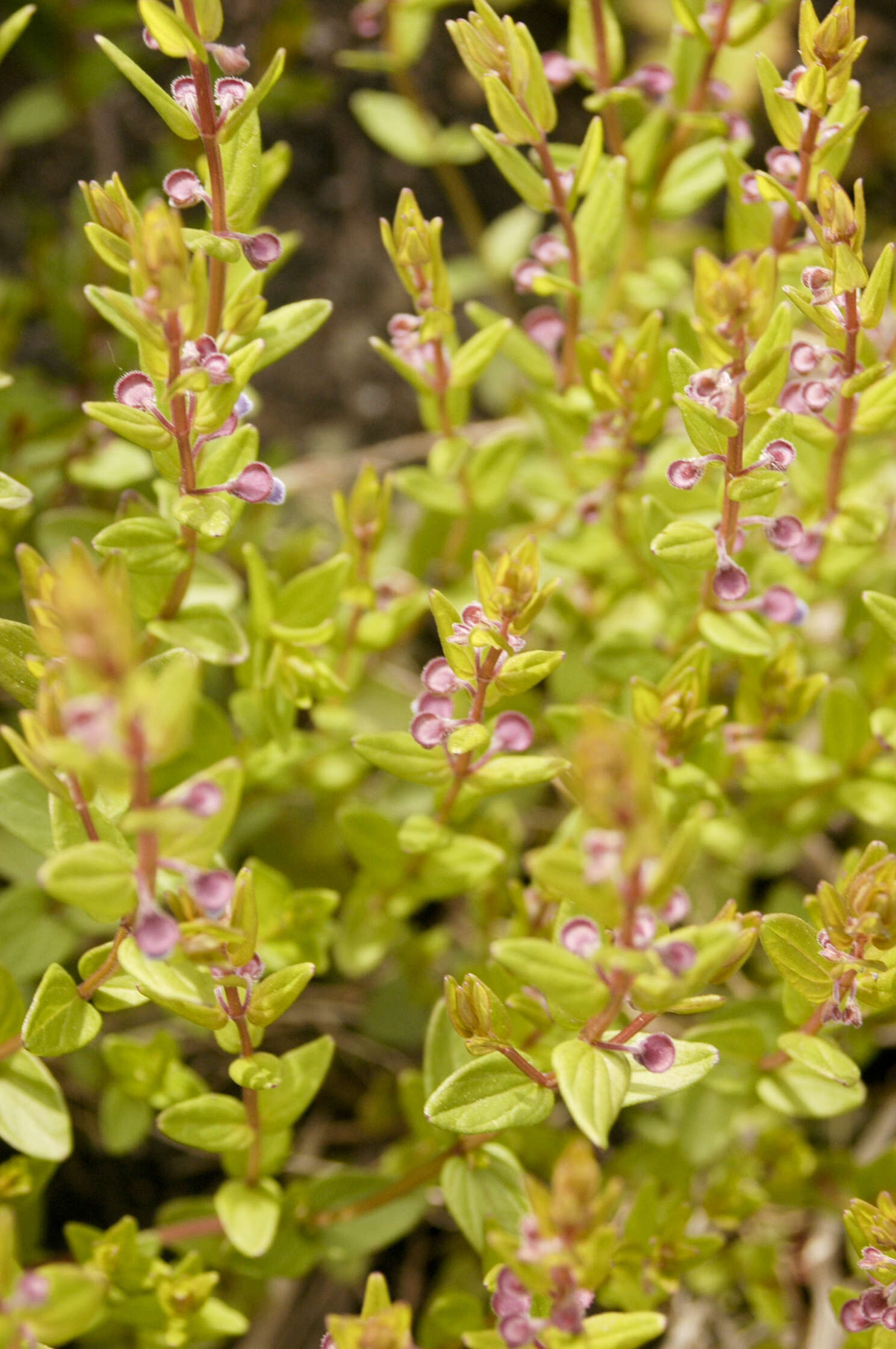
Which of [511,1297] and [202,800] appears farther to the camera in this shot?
[511,1297]

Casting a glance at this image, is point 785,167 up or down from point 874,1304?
up

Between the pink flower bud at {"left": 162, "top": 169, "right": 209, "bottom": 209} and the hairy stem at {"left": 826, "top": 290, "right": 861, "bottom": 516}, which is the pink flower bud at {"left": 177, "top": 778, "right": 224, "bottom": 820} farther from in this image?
the hairy stem at {"left": 826, "top": 290, "right": 861, "bottom": 516}

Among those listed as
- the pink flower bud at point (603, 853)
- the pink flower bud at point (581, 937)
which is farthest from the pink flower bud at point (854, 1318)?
the pink flower bud at point (603, 853)

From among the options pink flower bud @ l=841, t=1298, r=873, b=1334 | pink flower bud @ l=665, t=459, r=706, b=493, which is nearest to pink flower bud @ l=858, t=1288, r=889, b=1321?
pink flower bud @ l=841, t=1298, r=873, b=1334

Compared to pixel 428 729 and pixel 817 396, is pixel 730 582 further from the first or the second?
pixel 428 729

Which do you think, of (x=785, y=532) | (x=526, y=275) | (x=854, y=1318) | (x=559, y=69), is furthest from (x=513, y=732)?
(x=559, y=69)

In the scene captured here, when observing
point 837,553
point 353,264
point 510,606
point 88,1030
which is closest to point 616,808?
point 510,606
